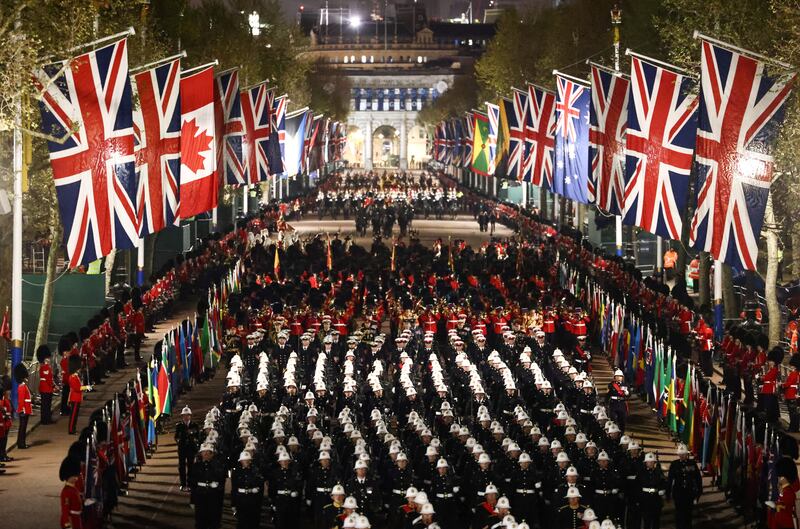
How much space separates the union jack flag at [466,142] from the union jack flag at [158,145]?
50310 mm

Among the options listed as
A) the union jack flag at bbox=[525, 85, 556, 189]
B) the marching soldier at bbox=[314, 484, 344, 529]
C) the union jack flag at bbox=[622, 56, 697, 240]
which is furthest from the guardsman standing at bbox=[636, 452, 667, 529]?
the union jack flag at bbox=[525, 85, 556, 189]

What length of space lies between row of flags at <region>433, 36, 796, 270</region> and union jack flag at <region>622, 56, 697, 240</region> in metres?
0.02

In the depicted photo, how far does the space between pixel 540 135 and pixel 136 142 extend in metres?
20.7

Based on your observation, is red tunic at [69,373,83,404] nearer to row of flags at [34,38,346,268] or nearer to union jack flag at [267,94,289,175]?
row of flags at [34,38,346,268]

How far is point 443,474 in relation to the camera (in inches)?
787

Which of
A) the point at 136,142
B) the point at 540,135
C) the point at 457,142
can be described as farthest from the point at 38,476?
the point at 457,142

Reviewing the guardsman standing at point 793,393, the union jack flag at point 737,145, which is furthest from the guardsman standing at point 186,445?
the guardsman standing at point 793,393

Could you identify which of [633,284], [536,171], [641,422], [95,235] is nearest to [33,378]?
[95,235]

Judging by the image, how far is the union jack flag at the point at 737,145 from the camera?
2588cm

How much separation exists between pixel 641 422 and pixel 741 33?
12664 mm

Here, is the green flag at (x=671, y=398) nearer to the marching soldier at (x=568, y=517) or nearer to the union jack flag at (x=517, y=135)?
the marching soldier at (x=568, y=517)

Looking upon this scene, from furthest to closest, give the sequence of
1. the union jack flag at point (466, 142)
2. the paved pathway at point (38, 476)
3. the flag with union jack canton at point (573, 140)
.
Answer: the union jack flag at point (466, 142) < the flag with union jack canton at point (573, 140) < the paved pathway at point (38, 476)

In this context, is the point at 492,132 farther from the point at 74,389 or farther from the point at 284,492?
the point at 284,492

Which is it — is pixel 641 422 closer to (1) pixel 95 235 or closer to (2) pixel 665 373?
(2) pixel 665 373
